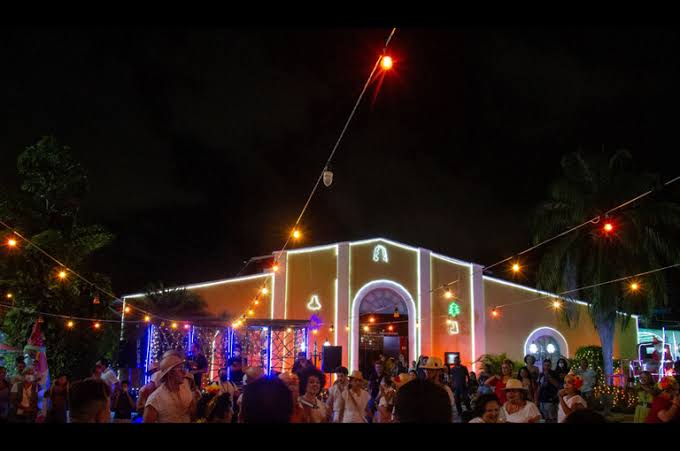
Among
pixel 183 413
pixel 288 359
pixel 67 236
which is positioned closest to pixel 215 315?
pixel 288 359

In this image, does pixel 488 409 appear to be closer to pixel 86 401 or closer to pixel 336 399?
pixel 336 399

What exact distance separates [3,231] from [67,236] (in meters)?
3.26

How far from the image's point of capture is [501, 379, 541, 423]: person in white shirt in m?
6.77

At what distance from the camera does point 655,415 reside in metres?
6.99

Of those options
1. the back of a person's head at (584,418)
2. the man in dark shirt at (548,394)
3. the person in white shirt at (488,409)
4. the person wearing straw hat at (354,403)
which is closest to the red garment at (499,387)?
the man in dark shirt at (548,394)

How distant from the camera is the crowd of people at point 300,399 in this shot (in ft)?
9.38

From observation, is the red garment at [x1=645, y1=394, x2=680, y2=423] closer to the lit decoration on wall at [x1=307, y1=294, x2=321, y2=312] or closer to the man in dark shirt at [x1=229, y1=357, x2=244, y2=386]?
the man in dark shirt at [x1=229, y1=357, x2=244, y2=386]

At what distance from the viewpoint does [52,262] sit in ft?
67.5

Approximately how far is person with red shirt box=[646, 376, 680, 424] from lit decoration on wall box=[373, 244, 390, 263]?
1965cm

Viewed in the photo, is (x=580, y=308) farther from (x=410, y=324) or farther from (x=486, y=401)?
(x=486, y=401)

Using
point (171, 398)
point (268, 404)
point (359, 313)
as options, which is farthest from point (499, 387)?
point (359, 313)

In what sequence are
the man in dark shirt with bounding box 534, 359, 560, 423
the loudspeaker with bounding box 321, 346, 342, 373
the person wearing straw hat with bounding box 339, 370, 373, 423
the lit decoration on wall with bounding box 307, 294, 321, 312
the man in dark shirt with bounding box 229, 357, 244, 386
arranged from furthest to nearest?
1. the lit decoration on wall with bounding box 307, 294, 321, 312
2. the loudspeaker with bounding box 321, 346, 342, 373
3. the man in dark shirt with bounding box 534, 359, 560, 423
4. the man in dark shirt with bounding box 229, 357, 244, 386
5. the person wearing straw hat with bounding box 339, 370, 373, 423

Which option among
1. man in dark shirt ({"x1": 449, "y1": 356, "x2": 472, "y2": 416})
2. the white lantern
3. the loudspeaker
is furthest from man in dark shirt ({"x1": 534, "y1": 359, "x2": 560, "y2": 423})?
the loudspeaker

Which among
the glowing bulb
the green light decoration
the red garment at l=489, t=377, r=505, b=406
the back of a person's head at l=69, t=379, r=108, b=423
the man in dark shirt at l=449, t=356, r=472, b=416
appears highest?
the glowing bulb
